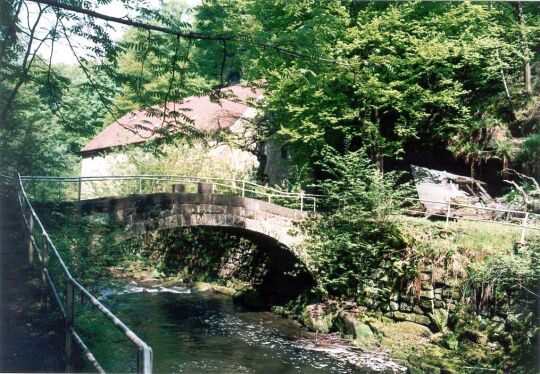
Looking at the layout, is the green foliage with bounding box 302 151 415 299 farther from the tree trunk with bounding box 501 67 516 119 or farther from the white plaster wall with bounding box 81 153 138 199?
the white plaster wall with bounding box 81 153 138 199

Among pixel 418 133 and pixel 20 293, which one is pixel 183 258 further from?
pixel 20 293

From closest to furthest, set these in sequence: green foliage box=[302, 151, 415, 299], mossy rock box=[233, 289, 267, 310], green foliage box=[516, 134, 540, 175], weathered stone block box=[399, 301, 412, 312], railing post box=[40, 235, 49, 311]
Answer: railing post box=[40, 235, 49, 311] → weathered stone block box=[399, 301, 412, 312] → green foliage box=[302, 151, 415, 299] → green foliage box=[516, 134, 540, 175] → mossy rock box=[233, 289, 267, 310]

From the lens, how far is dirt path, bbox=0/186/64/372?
450cm

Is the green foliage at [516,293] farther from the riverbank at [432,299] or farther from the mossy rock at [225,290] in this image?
the mossy rock at [225,290]

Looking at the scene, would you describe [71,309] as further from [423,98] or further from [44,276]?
[423,98]

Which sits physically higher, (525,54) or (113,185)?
(525,54)

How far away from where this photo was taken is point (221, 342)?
11594 mm

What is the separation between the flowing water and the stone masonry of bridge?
1.77 m

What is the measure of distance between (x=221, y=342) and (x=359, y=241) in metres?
4.45

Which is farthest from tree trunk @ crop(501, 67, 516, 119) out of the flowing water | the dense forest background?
the flowing water

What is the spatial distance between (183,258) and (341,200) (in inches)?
369

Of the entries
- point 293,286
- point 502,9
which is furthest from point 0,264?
point 502,9

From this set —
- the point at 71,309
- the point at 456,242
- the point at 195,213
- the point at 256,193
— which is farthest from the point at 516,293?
the point at 71,309

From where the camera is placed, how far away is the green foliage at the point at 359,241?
1271 centimetres
